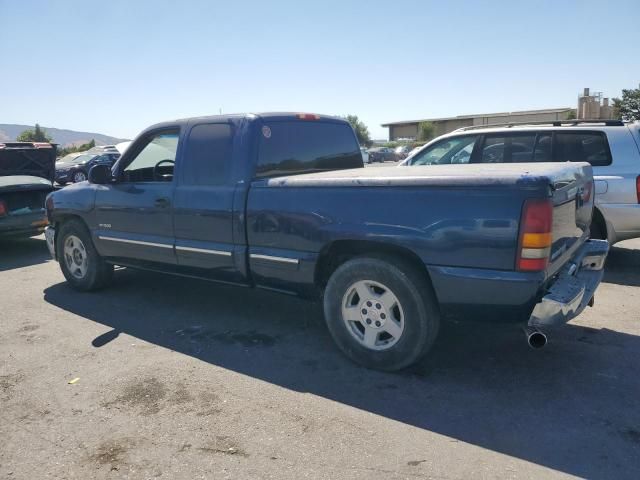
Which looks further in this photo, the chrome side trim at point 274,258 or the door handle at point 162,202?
the door handle at point 162,202

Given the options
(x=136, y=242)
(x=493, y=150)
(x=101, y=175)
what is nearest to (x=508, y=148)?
(x=493, y=150)

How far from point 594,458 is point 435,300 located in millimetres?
1318

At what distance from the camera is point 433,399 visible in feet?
11.4

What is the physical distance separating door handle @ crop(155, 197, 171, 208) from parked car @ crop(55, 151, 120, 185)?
64.0 feet

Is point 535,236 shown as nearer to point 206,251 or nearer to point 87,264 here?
point 206,251

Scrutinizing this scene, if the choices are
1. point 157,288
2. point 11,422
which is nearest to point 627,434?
point 11,422

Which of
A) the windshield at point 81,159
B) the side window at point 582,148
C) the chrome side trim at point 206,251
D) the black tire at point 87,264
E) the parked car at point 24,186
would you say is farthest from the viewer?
the windshield at point 81,159

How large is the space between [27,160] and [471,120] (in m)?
55.3

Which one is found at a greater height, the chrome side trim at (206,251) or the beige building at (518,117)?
the beige building at (518,117)

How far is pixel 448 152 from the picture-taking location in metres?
7.07

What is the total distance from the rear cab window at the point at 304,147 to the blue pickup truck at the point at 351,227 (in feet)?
0.04

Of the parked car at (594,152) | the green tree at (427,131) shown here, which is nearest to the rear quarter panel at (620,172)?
the parked car at (594,152)

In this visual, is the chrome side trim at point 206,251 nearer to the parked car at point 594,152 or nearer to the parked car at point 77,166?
the parked car at point 594,152

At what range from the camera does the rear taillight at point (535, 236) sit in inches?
123
